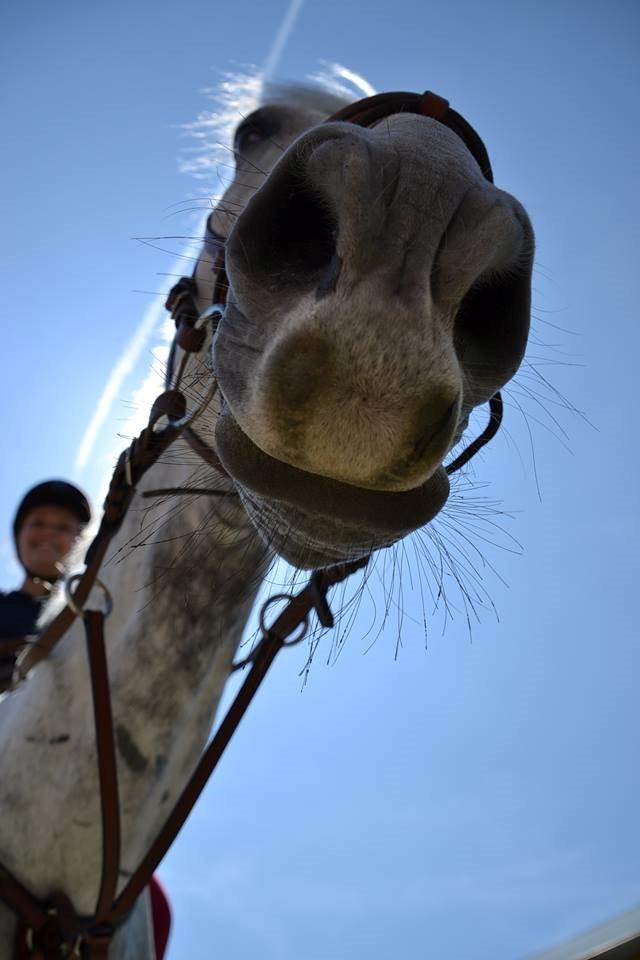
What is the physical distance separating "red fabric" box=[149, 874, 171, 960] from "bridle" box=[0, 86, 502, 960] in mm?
782

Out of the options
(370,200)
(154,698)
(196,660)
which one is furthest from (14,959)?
(370,200)

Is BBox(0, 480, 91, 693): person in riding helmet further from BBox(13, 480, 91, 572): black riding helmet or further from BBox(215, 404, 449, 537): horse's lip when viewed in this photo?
BBox(215, 404, 449, 537): horse's lip

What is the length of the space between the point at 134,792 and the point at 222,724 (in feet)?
0.93

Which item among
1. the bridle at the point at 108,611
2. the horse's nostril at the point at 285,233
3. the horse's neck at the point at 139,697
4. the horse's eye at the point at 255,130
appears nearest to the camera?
the horse's nostril at the point at 285,233

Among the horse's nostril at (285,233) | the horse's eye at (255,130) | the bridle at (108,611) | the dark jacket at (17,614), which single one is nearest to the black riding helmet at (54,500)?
the dark jacket at (17,614)

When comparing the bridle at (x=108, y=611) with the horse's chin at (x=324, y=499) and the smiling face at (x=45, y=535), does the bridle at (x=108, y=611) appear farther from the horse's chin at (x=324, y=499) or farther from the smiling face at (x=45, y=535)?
the smiling face at (x=45, y=535)

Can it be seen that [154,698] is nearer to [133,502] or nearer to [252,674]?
[252,674]

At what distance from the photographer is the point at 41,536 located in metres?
3.56

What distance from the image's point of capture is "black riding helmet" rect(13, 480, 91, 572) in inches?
143

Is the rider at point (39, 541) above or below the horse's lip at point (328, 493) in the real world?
below

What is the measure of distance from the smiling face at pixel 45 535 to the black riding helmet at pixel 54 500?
2 cm

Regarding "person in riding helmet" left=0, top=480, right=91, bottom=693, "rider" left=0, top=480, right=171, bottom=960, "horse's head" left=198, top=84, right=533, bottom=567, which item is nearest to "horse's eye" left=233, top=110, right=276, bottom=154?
"horse's head" left=198, top=84, right=533, bottom=567

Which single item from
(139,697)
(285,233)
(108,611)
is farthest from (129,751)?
(285,233)

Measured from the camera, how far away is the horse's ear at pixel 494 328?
119 cm
